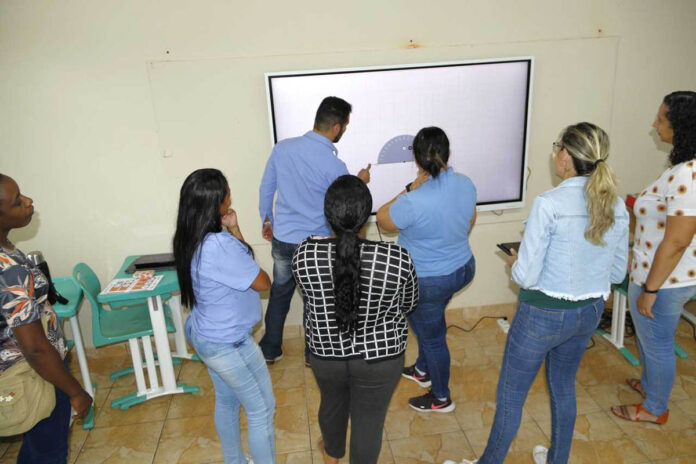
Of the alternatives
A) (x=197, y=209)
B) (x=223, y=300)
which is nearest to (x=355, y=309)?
(x=223, y=300)

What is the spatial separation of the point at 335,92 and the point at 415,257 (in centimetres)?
126

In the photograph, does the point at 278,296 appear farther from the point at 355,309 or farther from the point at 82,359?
the point at 355,309

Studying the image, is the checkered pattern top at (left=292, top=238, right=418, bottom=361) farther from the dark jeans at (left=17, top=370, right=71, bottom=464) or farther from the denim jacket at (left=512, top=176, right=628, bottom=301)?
the dark jeans at (left=17, top=370, right=71, bottom=464)

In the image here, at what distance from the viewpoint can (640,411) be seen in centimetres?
242

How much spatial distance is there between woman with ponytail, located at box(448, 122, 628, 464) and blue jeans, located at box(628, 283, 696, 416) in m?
0.54

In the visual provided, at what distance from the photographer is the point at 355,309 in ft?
5.04

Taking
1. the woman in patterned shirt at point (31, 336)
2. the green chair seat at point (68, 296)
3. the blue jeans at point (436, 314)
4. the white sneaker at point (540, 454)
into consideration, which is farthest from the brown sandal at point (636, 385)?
the green chair seat at point (68, 296)

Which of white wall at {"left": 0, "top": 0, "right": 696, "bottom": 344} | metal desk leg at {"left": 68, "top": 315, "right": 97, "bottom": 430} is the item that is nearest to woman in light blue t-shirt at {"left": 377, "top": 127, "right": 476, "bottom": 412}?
white wall at {"left": 0, "top": 0, "right": 696, "bottom": 344}

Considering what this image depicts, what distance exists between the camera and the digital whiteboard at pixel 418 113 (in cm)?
289

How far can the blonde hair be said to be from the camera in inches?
60.1

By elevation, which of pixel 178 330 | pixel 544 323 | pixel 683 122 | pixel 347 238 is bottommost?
pixel 178 330

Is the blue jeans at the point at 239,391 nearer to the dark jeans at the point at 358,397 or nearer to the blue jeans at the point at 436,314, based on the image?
the dark jeans at the point at 358,397

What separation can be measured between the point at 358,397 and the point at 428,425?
924mm

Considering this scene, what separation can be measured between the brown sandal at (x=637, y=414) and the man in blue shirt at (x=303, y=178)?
1.74 m
